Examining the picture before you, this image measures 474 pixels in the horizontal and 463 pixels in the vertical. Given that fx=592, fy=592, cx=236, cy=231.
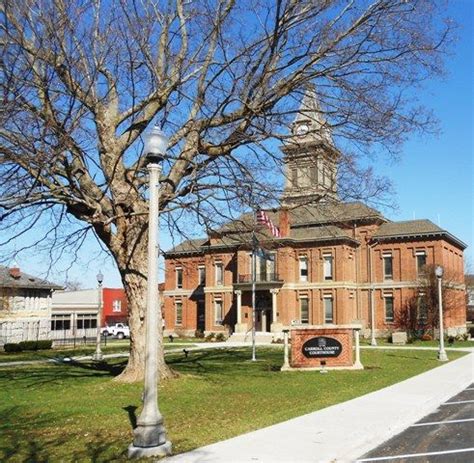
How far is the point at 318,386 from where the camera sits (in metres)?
17.4

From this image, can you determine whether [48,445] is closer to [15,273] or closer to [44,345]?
[44,345]

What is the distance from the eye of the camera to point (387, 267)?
5253 centimetres

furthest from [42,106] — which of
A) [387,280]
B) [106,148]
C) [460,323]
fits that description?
[460,323]

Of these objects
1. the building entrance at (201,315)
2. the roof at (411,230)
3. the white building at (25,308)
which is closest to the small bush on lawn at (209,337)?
the building entrance at (201,315)

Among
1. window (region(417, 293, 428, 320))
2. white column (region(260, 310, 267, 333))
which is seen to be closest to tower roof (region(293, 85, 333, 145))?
window (region(417, 293, 428, 320))

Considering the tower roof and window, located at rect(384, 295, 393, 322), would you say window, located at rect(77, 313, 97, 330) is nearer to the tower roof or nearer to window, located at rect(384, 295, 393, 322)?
window, located at rect(384, 295, 393, 322)

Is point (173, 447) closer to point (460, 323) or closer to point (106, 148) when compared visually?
point (106, 148)

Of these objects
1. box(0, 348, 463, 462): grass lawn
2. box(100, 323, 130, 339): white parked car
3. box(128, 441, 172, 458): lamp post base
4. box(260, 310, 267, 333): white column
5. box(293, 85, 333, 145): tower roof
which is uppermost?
box(293, 85, 333, 145): tower roof

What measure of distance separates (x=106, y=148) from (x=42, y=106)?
265 cm

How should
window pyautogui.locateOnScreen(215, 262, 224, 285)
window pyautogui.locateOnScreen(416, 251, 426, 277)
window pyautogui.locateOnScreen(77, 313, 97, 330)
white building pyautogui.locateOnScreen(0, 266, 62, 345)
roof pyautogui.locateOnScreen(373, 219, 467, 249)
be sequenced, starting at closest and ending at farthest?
white building pyautogui.locateOnScreen(0, 266, 62, 345)
roof pyautogui.locateOnScreen(373, 219, 467, 249)
window pyautogui.locateOnScreen(416, 251, 426, 277)
window pyautogui.locateOnScreen(215, 262, 224, 285)
window pyautogui.locateOnScreen(77, 313, 97, 330)

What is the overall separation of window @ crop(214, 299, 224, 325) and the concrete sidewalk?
40717mm

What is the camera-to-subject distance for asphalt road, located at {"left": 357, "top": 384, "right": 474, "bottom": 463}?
8.55 metres

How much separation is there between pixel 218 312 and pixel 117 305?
1442 inches

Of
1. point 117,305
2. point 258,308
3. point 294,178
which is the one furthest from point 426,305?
point 117,305
